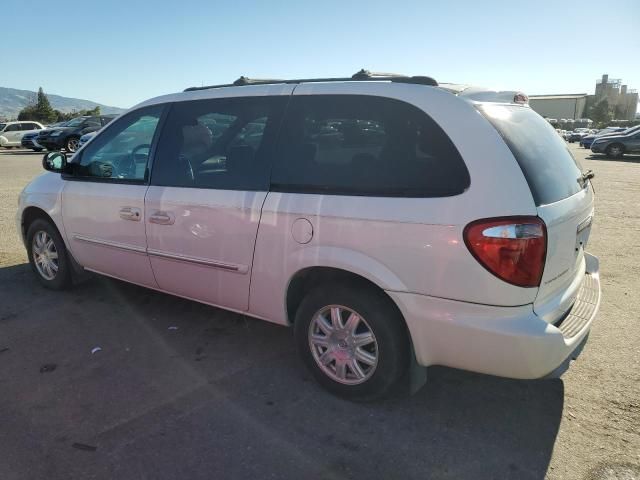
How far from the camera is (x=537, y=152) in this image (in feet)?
9.03

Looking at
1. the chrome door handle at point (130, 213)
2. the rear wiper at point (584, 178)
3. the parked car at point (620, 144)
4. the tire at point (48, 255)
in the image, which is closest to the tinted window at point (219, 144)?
the chrome door handle at point (130, 213)

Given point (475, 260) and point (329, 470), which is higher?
point (475, 260)

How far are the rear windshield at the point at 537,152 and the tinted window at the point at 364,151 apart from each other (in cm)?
30

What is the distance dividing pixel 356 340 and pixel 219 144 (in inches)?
66.9

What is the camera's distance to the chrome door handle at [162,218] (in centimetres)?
363

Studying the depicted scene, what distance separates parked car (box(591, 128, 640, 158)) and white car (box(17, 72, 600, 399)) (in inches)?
911

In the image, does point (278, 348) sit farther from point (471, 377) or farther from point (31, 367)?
point (31, 367)

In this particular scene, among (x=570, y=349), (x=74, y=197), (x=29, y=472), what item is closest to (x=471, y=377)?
(x=570, y=349)

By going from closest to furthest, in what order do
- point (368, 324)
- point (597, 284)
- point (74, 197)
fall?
point (368, 324) < point (597, 284) < point (74, 197)

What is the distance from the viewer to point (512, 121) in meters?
2.77

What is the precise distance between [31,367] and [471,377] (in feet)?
9.85

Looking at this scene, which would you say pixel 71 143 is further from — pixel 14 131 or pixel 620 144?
pixel 620 144

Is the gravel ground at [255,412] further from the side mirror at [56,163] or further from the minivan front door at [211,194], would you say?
the side mirror at [56,163]

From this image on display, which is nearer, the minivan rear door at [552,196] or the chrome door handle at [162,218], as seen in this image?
the minivan rear door at [552,196]
